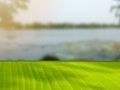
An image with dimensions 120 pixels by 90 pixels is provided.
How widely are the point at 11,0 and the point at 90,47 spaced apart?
1.01 m

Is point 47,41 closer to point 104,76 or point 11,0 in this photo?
point 11,0

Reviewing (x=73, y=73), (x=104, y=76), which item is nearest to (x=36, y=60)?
(x=73, y=73)

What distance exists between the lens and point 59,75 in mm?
2553

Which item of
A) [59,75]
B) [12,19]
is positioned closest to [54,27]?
[12,19]

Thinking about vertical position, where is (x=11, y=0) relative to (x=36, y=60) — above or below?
above

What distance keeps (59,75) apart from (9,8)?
103 cm

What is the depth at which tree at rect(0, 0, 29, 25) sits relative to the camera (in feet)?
10.1

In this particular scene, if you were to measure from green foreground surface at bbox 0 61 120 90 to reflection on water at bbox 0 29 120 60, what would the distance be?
7.3 inches

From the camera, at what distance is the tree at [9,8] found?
3092mm

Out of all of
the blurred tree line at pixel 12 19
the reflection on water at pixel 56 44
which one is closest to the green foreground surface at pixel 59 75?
the reflection on water at pixel 56 44

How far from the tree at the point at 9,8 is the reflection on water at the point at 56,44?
0.46ft

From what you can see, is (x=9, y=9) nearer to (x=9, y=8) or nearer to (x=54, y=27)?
(x=9, y=8)

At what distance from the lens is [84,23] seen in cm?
318

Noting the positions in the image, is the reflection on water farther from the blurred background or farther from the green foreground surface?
the green foreground surface
